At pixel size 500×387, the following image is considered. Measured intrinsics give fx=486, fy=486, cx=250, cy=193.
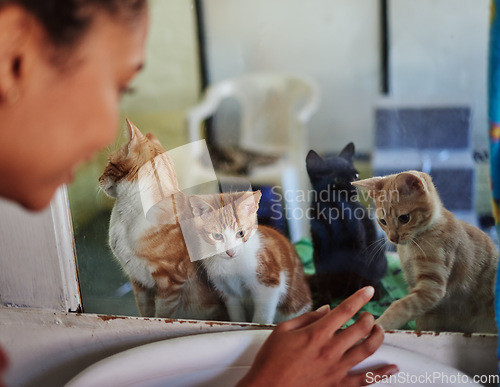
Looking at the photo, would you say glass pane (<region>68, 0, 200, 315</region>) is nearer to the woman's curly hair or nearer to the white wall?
the white wall

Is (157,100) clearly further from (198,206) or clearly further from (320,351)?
(320,351)

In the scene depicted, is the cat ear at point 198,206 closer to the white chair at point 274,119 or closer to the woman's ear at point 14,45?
the white chair at point 274,119

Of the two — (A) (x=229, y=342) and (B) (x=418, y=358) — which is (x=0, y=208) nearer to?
(A) (x=229, y=342)

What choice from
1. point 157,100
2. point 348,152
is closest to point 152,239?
point 157,100

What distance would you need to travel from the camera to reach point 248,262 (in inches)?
28.6

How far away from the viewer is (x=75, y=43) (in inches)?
16.6

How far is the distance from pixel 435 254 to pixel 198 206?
344 mm

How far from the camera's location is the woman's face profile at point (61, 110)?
1.36 feet

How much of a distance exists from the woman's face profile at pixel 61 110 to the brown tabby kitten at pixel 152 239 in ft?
0.78

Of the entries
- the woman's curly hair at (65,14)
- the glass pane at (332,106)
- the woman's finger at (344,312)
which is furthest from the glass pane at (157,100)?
the woman's finger at (344,312)

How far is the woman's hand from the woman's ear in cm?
44

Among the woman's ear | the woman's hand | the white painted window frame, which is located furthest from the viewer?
the white painted window frame

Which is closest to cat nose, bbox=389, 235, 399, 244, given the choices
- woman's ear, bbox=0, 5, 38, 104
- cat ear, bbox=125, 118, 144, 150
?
cat ear, bbox=125, 118, 144, 150

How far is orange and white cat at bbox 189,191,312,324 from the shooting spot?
2.32 feet
